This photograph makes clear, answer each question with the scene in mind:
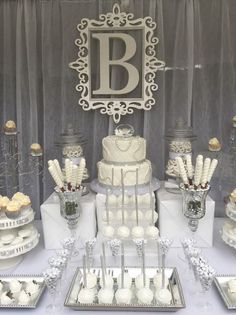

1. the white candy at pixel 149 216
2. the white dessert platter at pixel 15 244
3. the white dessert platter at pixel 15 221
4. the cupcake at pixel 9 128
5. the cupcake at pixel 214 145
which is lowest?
the white dessert platter at pixel 15 244

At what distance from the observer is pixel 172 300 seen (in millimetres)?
1029

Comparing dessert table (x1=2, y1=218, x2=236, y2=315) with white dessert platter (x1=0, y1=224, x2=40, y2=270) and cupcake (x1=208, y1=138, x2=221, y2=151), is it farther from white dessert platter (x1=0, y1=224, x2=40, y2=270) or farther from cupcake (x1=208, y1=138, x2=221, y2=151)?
cupcake (x1=208, y1=138, x2=221, y2=151)

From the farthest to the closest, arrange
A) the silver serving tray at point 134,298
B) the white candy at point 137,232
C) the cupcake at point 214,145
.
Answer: the cupcake at point 214,145, the white candy at point 137,232, the silver serving tray at point 134,298

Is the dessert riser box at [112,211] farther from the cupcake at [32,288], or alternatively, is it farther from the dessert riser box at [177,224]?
the cupcake at [32,288]

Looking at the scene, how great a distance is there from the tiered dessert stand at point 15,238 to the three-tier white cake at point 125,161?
0.33 meters

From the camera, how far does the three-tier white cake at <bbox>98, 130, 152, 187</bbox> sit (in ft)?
4.60

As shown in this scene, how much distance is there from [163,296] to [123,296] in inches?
4.3

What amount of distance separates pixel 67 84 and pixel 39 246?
68 centimetres

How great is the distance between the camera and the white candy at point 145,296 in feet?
3.33

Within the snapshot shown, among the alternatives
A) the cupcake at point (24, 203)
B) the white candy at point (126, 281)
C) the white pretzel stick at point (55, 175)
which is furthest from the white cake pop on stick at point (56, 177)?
the white candy at point (126, 281)

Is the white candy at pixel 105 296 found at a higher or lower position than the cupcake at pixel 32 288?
higher

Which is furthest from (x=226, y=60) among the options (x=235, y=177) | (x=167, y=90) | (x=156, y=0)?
(x=235, y=177)

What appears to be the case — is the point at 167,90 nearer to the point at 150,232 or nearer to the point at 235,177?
the point at 235,177

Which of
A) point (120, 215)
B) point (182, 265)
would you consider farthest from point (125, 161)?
point (182, 265)
